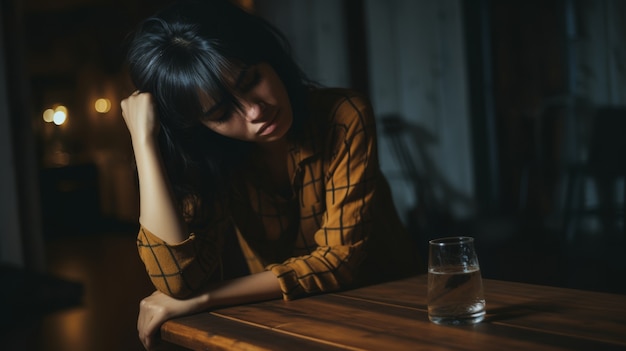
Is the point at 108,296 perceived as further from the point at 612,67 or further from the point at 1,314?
the point at 612,67

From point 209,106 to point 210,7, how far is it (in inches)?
8.0

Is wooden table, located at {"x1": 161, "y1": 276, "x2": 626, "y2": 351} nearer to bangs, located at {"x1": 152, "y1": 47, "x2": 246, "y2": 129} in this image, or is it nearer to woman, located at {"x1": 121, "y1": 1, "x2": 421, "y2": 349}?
woman, located at {"x1": 121, "y1": 1, "x2": 421, "y2": 349}

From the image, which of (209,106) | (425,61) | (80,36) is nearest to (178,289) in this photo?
(209,106)

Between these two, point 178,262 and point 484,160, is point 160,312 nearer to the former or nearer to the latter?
point 178,262

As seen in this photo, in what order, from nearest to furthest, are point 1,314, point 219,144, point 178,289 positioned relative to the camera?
point 178,289, point 219,144, point 1,314

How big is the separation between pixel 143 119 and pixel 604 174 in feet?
7.19

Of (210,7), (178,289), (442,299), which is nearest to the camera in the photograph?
(442,299)

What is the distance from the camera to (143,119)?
1.31m

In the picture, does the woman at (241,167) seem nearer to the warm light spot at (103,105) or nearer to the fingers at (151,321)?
the fingers at (151,321)

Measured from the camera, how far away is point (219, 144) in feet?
4.73

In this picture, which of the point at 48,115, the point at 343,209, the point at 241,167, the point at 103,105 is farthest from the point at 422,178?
the point at 48,115

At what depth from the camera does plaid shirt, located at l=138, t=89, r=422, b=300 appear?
120cm

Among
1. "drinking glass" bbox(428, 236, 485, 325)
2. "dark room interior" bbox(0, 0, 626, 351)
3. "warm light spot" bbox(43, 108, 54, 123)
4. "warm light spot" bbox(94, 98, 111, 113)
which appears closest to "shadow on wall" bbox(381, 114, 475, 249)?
"dark room interior" bbox(0, 0, 626, 351)

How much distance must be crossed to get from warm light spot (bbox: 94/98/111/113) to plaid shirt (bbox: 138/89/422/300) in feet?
25.0
